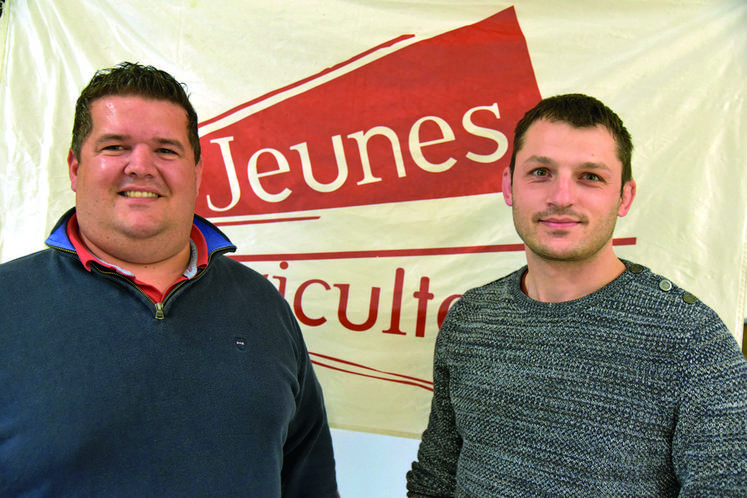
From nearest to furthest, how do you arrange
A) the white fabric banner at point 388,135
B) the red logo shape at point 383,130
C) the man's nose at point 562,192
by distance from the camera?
the man's nose at point 562,192
the white fabric banner at point 388,135
the red logo shape at point 383,130

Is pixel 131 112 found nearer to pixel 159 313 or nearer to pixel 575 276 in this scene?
pixel 159 313

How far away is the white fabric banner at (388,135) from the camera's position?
4.54ft

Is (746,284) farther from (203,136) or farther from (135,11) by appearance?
(135,11)

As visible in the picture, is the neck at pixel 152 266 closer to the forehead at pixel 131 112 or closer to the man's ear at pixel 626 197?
the forehead at pixel 131 112

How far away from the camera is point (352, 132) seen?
1.65 metres

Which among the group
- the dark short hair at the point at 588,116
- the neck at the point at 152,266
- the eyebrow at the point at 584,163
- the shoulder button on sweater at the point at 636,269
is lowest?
the neck at the point at 152,266

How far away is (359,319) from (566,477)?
813mm

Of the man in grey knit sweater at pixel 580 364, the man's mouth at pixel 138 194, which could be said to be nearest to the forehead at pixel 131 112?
the man's mouth at pixel 138 194

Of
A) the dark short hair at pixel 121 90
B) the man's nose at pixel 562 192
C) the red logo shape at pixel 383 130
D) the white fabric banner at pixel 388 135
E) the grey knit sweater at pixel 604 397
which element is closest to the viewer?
the grey knit sweater at pixel 604 397

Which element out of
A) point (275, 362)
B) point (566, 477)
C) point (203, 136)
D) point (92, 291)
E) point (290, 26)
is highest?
point (290, 26)

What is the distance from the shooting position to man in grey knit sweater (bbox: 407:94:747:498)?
32.3 inches

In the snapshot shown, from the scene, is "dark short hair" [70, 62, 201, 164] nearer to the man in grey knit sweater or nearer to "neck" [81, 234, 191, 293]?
"neck" [81, 234, 191, 293]

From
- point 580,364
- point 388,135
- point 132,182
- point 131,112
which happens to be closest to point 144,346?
point 132,182

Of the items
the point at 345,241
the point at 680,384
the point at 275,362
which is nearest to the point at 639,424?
the point at 680,384
